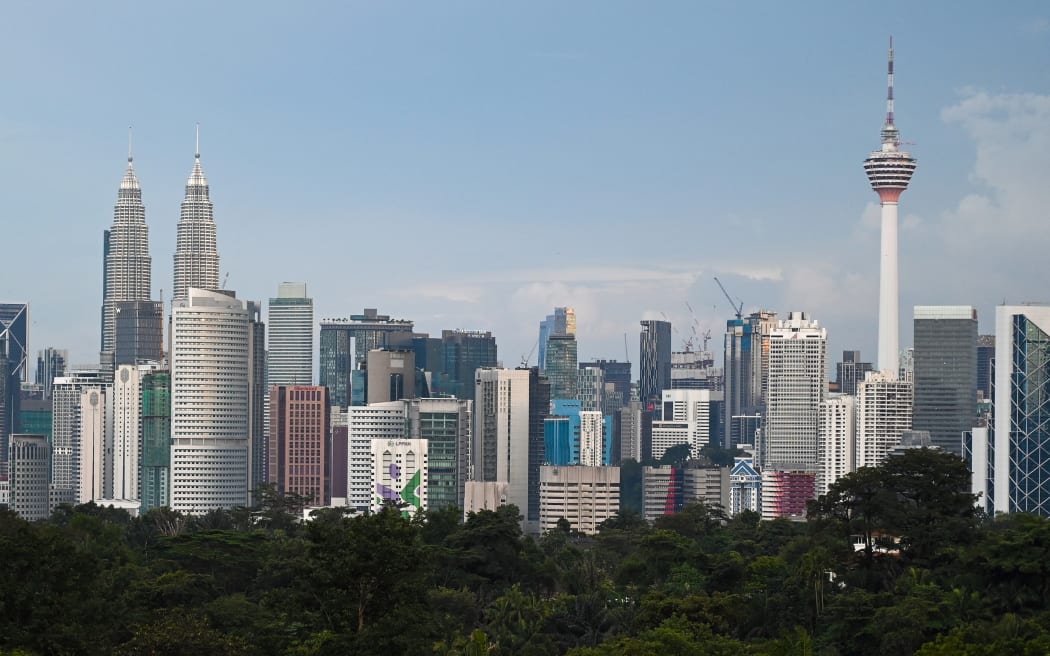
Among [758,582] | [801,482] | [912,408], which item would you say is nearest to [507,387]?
[801,482]

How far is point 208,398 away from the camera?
172 meters

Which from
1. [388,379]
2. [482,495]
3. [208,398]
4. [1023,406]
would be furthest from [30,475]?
[1023,406]

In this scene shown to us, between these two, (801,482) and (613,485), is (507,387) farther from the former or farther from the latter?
(801,482)

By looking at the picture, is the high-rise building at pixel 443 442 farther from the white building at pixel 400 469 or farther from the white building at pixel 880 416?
the white building at pixel 880 416

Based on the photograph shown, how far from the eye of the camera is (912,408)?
19562 centimetres

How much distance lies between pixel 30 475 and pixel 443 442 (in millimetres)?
49228

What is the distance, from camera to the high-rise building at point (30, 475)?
175875mm

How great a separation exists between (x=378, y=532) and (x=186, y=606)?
1421 centimetres

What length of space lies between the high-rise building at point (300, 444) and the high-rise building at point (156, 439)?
13108 millimetres

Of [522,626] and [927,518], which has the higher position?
[927,518]

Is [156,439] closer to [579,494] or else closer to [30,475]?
[30,475]

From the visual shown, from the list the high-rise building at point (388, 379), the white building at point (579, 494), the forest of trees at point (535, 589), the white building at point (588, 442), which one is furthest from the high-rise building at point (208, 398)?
the forest of trees at point (535, 589)

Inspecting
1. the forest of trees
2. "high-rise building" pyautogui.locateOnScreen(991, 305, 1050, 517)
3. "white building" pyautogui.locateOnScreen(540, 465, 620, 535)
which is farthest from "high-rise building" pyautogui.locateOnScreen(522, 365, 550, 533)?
the forest of trees

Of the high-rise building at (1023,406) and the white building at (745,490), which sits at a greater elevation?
the high-rise building at (1023,406)
